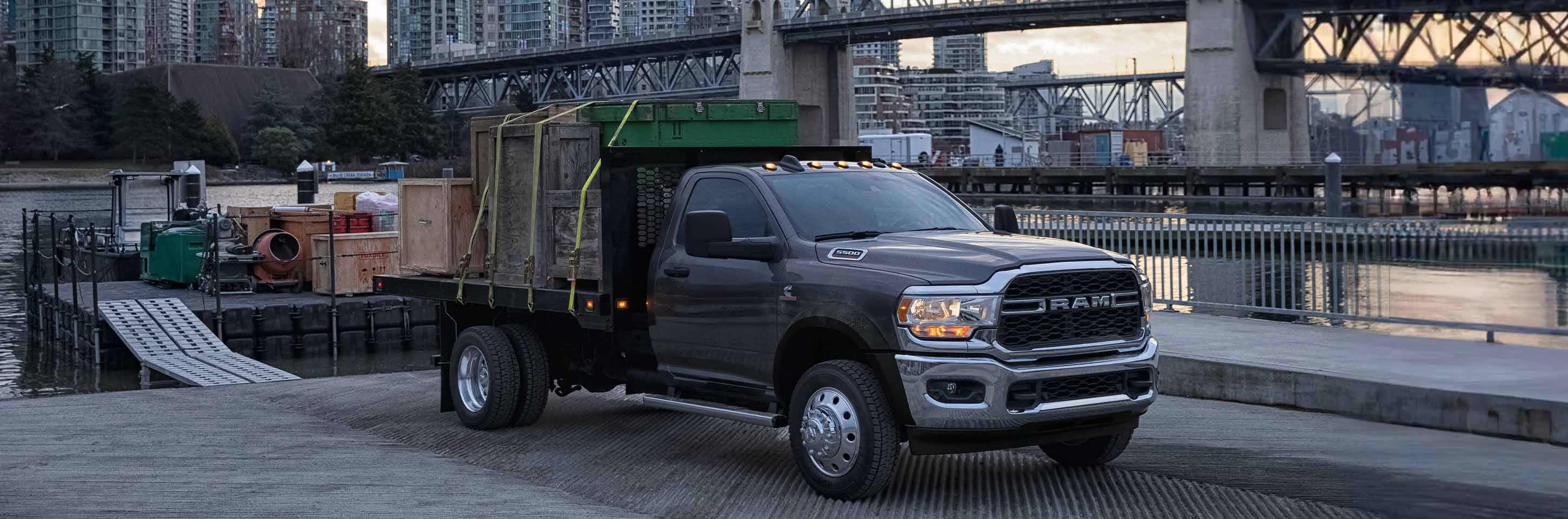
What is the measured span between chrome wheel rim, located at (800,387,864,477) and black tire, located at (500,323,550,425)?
3.20m

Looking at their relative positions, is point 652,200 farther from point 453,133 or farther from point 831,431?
point 453,133

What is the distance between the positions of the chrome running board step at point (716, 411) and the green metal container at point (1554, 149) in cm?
583

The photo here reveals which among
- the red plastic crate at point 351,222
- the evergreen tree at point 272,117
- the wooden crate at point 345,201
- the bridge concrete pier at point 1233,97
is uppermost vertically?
the evergreen tree at point 272,117

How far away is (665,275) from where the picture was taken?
1001 centimetres

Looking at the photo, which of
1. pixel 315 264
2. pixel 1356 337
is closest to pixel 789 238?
pixel 1356 337

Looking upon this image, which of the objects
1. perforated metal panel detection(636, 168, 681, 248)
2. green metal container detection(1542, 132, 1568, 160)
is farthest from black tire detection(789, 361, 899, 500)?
green metal container detection(1542, 132, 1568, 160)

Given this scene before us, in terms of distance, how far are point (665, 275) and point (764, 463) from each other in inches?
55.6

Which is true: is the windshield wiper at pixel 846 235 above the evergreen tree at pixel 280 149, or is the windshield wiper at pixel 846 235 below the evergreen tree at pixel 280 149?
Result: below

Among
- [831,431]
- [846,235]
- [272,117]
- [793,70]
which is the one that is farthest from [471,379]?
[272,117]

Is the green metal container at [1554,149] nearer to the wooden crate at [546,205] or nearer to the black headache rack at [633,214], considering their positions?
the black headache rack at [633,214]

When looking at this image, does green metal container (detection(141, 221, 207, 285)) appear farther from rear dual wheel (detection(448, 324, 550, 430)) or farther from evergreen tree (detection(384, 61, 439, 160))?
evergreen tree (detection(384, 61, 439, 160))

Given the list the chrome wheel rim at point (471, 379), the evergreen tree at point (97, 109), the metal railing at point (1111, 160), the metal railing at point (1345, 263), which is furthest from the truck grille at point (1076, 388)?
the evergreen tree at point (97, 109)

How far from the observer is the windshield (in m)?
9.44

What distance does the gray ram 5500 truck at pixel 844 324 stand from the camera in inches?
323
